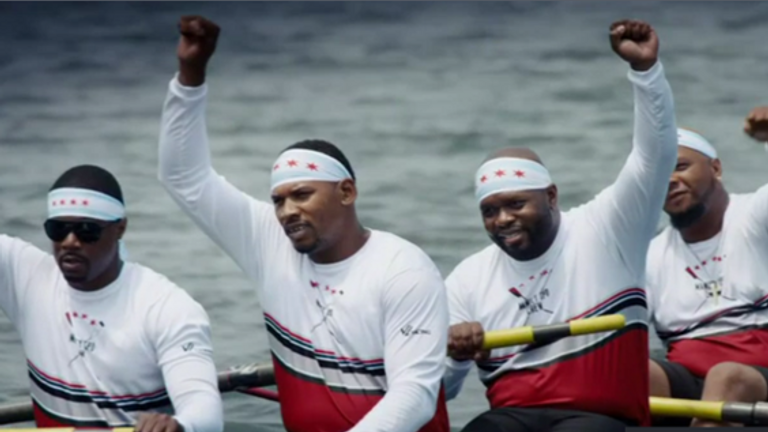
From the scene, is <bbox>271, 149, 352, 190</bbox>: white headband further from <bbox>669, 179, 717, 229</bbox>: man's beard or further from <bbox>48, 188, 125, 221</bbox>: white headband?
<bbox>669, 179, 717, 229</bbox>: man's beard

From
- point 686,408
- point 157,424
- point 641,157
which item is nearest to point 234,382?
point 157,424

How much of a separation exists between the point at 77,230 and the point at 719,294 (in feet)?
7.16

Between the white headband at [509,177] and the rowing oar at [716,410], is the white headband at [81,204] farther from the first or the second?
the rowing oar at [716,410]

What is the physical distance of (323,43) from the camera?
48.0 feet

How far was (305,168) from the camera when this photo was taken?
586 cm

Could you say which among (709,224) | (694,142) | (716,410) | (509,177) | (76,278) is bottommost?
(716,410)

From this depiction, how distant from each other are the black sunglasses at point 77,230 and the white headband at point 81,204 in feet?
0.07

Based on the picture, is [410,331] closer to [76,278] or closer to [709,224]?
[76,278]

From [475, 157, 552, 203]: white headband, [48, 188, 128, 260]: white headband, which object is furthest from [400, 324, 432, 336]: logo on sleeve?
[48, 188, 128, 260]: white headband

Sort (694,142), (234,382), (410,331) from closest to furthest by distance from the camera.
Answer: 1. (410,331)
2. (234,382)
3. (694,142)

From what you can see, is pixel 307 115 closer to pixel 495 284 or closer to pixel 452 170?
pixel 452 170

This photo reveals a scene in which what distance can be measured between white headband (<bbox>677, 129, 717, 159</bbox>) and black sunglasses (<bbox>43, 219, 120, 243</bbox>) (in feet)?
6.83

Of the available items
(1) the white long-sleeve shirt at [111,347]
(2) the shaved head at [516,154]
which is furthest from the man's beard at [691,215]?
(1) the white long-sleeve shirt at [111,347]

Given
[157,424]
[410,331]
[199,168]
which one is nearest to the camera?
[157,424]
